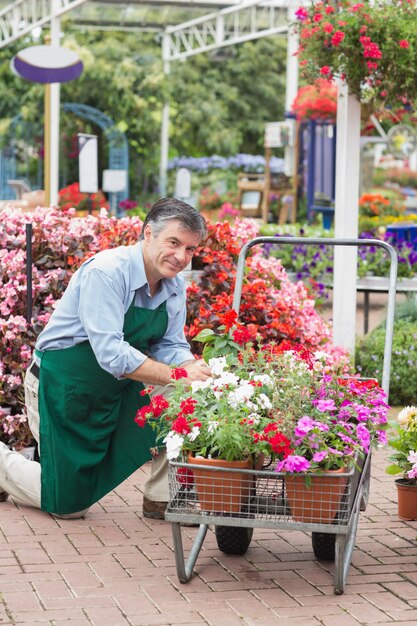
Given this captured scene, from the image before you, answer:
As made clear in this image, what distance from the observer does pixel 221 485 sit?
12.4ft

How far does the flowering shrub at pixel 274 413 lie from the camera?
373 centimetres

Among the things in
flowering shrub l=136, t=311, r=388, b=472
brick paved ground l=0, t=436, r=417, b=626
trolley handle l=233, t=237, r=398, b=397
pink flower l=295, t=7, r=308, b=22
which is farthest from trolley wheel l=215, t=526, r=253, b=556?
pink flower l=295, t=7, r=308, b=22

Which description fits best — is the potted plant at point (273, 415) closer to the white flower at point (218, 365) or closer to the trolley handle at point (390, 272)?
the white flower at point (218, 365)

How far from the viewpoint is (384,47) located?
6.62 metres

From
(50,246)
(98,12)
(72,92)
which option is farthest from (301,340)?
(72,92)

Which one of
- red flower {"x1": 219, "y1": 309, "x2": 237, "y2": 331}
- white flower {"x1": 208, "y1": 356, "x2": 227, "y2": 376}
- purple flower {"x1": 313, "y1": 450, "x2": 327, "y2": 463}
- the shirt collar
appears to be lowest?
purple flower {"x1": 313, "y1": 450, "x2": 327, "y2": 463}

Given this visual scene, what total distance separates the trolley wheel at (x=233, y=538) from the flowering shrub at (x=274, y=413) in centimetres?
49

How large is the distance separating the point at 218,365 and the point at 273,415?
314 mm

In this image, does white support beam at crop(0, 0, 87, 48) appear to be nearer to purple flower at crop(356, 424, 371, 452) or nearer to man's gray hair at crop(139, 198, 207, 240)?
man's gray hair at crop(139, 198, 207, 240)

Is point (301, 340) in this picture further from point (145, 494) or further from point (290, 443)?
point (290, 443)

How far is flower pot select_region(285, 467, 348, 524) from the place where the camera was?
3725 millimetres

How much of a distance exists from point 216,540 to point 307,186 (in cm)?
1081

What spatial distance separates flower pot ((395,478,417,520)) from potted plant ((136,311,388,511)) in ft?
2.86

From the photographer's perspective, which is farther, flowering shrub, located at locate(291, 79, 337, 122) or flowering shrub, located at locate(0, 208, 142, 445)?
flowering shrub, located at locate(291, 79, 337, 122)
